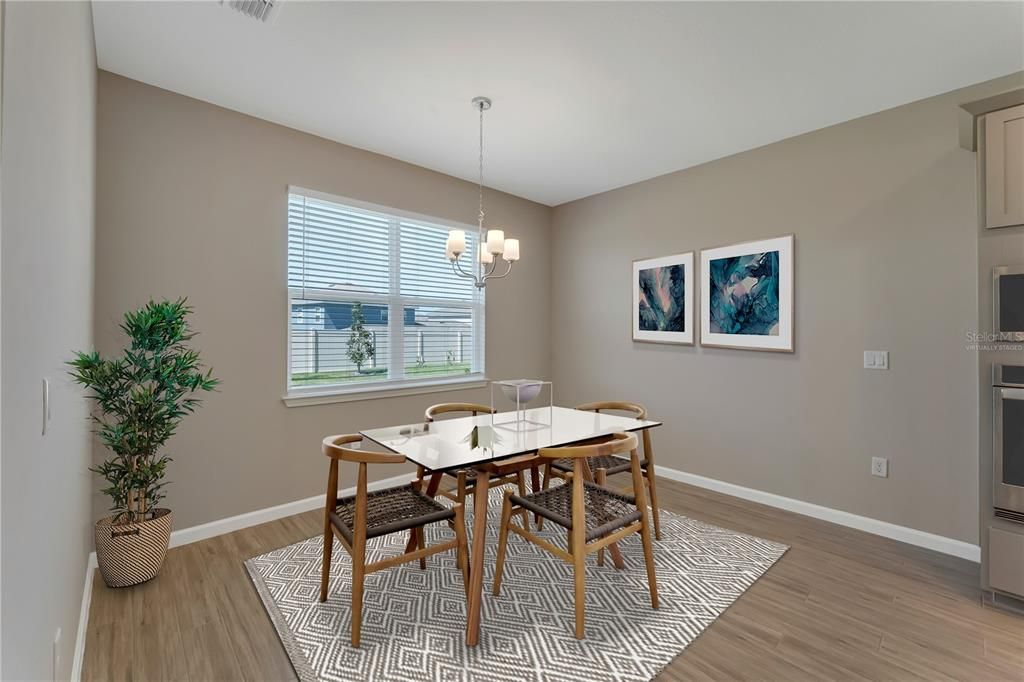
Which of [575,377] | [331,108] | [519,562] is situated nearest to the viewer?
[519,562]

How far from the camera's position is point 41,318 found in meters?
1.21

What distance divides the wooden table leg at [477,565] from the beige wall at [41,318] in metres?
1.29

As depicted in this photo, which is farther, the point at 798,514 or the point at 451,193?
the point at 451,193

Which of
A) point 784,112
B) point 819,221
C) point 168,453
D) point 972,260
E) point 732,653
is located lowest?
point 732,653

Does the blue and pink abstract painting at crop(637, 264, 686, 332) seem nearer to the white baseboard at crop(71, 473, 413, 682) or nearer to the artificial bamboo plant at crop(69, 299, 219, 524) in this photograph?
the white baseboard at crop(71, 473, 413, 682)

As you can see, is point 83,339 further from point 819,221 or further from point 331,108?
point 819,221

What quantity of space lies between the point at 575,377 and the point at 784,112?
2869mm

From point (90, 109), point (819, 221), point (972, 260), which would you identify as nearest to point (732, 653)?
point (972, 260)

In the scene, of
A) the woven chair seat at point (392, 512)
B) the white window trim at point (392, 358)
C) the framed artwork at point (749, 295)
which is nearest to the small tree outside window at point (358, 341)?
the white window trim at point (392, 358)

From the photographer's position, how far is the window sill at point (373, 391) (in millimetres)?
3342

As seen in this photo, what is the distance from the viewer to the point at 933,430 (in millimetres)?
2830

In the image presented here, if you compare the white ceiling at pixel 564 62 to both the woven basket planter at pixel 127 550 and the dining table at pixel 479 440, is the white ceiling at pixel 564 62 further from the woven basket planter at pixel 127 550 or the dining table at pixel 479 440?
the woven basket planter at pixel 127 550

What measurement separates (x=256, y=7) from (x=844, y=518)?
442 cm

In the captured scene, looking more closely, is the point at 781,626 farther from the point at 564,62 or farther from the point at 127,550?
the point at 127,550
